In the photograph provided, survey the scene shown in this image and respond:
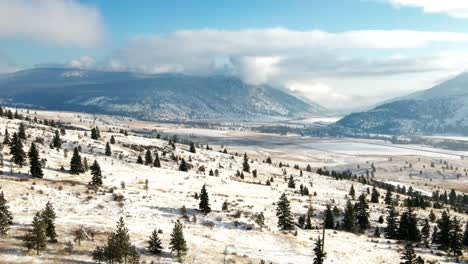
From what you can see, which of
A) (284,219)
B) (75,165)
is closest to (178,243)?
(284,219)

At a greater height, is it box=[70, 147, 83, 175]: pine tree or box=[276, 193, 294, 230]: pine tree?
box=[70, 147, 83, 175]: pine tree

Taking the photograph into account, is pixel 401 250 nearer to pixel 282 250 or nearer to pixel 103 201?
pixel 282 250

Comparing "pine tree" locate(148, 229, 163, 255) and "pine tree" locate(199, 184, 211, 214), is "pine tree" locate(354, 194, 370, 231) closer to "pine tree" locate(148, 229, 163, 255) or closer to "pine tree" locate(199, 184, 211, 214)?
"pine tree" locate(199, 184, 211, 214)

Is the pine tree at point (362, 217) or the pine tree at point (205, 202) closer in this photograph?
the pine tree at point (205, 202)

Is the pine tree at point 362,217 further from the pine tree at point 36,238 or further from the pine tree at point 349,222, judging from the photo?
the pine tree at point 36,238

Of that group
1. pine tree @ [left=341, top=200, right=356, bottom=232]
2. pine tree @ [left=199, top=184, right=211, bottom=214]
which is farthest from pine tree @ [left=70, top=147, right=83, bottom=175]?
pine tree @ [left=341, top=200, right=356, bottom=232]

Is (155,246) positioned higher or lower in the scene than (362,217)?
higher

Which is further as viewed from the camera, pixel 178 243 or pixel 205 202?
pixel 205 202

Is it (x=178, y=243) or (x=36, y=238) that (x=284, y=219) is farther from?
(x=36, y=238)

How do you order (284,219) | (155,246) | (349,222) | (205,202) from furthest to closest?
1. (349,222)
2. (205,202)
3. (284,219)
4. (155,246)

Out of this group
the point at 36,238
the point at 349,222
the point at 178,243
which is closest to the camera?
the point at 36,238

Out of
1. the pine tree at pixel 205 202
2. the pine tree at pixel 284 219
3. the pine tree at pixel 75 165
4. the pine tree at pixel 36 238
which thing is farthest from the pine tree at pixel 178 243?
the pine tree at pixel 75 165
